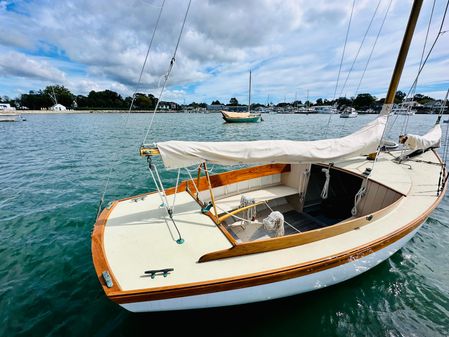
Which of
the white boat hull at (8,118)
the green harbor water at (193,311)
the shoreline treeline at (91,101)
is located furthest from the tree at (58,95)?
the green harbor water at (193,311)

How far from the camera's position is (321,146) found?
13.6 ft

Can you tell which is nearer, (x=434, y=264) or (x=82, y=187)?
(x=434, y=264)

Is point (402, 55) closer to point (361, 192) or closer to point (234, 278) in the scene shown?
point (361, 192)

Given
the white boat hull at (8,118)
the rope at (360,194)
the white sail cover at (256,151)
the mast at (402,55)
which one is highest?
the mast at (402,55)

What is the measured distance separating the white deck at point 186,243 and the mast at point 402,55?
268 centimetres

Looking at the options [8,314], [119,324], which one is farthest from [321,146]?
[8,314]

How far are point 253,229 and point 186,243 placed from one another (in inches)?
73.3

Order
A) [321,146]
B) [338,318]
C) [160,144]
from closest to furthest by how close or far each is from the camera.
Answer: [160,144]
[338,318]
[321,146]

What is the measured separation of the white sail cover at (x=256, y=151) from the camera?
3062mm

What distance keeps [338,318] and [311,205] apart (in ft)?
9.46

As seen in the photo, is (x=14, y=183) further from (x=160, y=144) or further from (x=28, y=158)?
(x=160, y=144)

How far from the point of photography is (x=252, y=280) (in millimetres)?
2400

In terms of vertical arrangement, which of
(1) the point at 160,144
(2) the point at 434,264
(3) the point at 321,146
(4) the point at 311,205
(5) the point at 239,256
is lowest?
(2) the point at 434,264

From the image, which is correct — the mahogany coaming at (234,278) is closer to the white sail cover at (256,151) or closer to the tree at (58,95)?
the white sail cover at (256,151)
